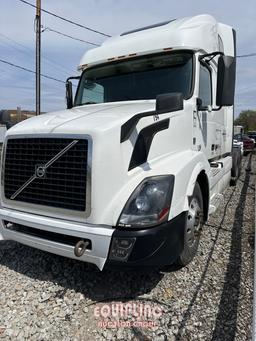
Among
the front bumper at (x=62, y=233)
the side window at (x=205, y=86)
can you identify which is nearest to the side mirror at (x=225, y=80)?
the side window at (x=205, y=86)

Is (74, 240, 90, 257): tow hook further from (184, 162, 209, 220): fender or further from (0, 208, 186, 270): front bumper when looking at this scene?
(184, 162, 209, 220): fender

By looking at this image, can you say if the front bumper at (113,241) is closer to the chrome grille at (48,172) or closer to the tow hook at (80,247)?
the tow hook at (80,247)

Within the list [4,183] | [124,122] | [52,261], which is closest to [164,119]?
[124,122]

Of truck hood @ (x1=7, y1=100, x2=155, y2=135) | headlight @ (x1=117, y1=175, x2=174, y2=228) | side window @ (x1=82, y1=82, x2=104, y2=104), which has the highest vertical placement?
side window @ (x1=82, y1=82, x2=104, y2=104)

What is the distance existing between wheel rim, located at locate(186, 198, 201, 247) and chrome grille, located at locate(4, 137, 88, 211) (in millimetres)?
1245

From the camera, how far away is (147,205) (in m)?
3.00

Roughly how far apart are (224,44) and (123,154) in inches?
165

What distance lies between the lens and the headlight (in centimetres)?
297

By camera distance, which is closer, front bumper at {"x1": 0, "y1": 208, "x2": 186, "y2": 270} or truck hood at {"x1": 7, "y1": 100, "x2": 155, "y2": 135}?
front bumper at {"x1": 0, "y1": 208, "x2": 186, "y2": 270}

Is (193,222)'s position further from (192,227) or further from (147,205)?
(147,205)

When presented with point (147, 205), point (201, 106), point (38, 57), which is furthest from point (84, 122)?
point (38, 57)

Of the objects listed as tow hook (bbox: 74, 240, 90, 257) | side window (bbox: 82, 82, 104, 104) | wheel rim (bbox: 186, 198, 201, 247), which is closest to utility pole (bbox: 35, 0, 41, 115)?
side window (bbox: 82, 82, 104, 104)

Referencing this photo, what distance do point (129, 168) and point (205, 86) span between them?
7.41ft

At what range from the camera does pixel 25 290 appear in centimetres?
354
